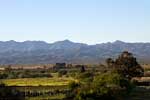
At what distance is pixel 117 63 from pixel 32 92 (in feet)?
113

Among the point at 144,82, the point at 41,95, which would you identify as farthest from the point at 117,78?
the point at 144,82

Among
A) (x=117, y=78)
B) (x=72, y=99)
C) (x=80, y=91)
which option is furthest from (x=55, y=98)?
(x=117, y=78)

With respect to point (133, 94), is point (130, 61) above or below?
above

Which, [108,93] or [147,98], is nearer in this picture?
[108,93]

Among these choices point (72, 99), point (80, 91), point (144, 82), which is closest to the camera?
point (80, 91)

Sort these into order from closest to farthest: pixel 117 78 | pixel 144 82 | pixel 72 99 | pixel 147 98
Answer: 1. pixel 72 99
2. pixel 147 98
3. pixel 117 78
4. pixel 144 82

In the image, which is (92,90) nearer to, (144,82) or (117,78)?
(117,78)

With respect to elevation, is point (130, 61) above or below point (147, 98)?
above

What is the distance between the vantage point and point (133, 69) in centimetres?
9956

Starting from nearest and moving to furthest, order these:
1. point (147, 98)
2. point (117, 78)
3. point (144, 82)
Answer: point (147, 98) → point (117, 78) → point (144, 82)

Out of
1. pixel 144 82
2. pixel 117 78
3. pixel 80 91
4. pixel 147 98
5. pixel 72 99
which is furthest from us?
pixel 144 82

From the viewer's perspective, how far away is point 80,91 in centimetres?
5828

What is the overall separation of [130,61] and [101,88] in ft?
131

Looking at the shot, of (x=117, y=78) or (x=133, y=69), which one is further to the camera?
(x=133, y=69)
